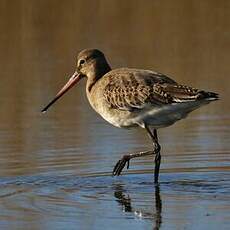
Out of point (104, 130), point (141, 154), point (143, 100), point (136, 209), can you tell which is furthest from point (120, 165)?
point (104, 130)

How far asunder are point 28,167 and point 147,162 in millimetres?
→ 1283

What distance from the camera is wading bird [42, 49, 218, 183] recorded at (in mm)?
10766

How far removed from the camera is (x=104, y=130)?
1326 cm

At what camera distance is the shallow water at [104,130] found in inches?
373

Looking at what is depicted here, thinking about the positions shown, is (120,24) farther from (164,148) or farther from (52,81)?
(164,148)

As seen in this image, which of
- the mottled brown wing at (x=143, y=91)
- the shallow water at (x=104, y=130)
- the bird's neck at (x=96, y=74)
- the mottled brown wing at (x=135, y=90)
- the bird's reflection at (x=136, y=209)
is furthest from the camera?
the bird's neck at (x=96, y=74)

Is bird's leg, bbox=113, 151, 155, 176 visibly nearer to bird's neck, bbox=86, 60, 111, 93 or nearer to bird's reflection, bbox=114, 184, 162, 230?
bird's reflection, bbox=114, 184, 162, 230

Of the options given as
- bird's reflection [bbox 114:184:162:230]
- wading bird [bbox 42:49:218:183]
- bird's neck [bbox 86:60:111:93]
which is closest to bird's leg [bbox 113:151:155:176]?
wading bird [bbox 42:49:218:183]

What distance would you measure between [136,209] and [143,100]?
5.39 ft

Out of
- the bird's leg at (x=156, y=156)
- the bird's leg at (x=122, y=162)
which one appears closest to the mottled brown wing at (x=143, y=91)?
the bird's leg at (x=156, y=156)

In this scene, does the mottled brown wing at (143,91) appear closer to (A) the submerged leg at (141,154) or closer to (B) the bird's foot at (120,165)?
(A) the submerged leg at (141,154)

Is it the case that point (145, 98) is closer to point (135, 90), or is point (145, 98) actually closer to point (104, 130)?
point (135, 90)

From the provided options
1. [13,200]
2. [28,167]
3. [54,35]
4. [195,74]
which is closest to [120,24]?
[54,35]

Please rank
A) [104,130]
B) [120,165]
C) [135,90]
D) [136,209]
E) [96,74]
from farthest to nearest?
[104,130]
[96,74]
[135,90]
[120,165]
[136,209]
